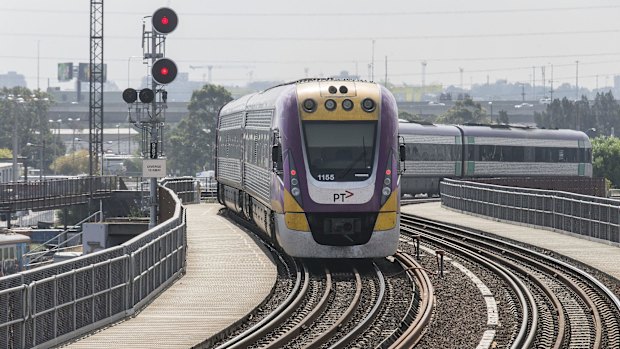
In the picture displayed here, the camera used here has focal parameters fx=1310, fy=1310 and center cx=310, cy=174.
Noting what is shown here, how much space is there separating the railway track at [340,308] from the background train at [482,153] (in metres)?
35.2

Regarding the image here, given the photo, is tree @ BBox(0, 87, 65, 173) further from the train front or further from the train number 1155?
the train number 1155

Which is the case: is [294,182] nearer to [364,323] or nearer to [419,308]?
[419,308]

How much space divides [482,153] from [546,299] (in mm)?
44639

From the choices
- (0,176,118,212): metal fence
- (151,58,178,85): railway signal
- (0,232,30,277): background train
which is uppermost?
(151,58,178,85): railway signal

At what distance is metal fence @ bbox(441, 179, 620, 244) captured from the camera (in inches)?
1379

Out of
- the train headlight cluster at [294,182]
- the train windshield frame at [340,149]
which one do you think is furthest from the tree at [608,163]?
the train headlight cluster at [294,182]

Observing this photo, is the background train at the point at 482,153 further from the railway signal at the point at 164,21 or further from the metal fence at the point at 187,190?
the railway signal at the point at 164,21

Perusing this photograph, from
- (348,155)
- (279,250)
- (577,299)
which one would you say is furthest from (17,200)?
(577,299)

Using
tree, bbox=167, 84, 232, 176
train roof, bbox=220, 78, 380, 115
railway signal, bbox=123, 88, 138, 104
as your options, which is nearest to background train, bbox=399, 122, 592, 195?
train roof, bbox=220, 78, 380, 115

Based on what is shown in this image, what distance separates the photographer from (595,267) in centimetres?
2862

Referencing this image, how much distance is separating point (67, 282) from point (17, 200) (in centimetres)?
5157

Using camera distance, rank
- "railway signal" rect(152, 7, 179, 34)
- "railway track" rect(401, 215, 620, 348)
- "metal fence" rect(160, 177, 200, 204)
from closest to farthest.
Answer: "railway track" rect(401, 215, 620, 348)
"railway signal" rect(152, 7, 179, 34)
"metal fence" rect(160, 177, 200, 204)

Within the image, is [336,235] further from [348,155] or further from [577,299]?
[577,299]

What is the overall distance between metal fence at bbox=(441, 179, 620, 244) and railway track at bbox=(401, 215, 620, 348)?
2.94 meters
